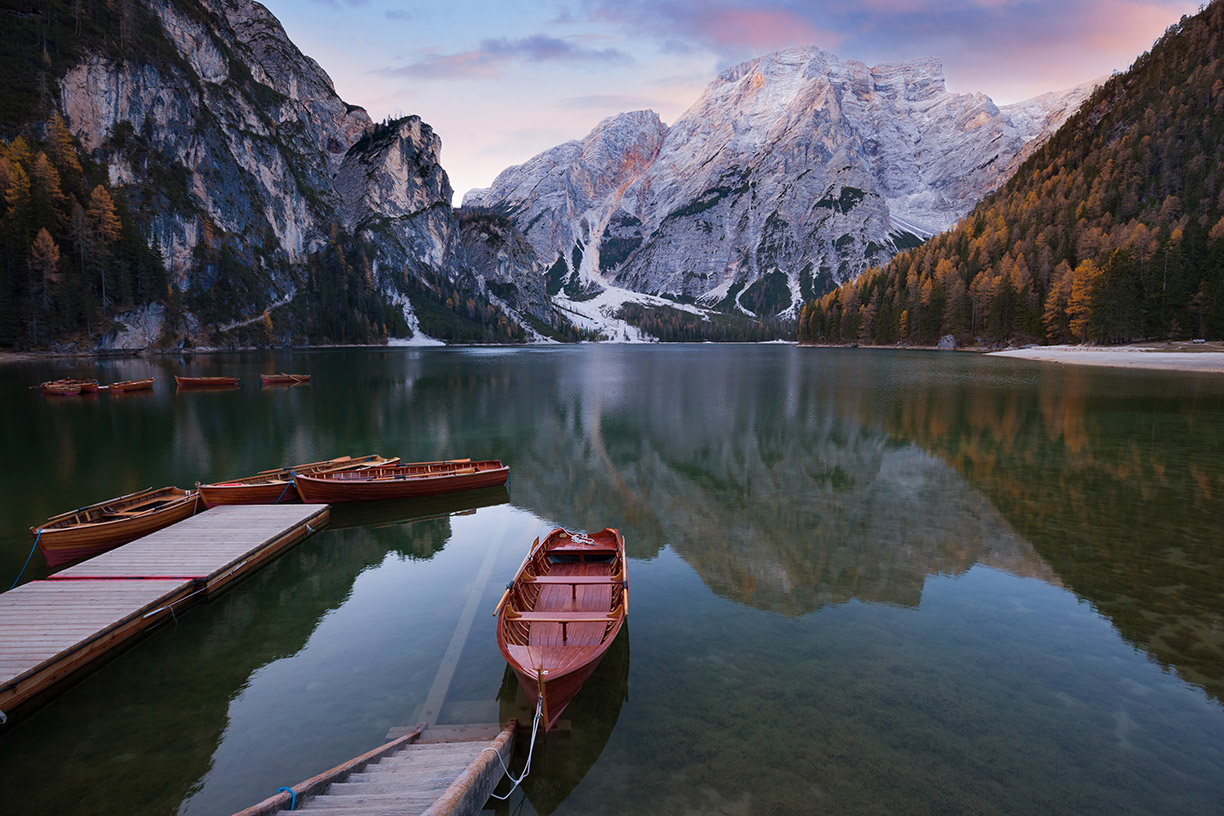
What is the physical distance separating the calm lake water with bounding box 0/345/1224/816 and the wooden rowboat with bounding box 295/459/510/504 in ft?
3.53

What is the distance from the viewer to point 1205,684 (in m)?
11.6

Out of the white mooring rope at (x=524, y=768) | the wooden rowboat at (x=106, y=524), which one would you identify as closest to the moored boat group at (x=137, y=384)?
the wooden rowboat at (x=106, y=524)

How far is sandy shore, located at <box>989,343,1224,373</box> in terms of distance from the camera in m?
80.2

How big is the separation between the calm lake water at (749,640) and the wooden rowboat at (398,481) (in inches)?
42.3

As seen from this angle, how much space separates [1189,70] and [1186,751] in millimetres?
239422

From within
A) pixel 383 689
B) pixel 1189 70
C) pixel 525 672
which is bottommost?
pixel 383 689

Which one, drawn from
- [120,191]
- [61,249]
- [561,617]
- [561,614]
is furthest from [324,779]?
[120,191]

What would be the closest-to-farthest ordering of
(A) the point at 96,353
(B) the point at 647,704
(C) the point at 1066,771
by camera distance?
(C) the point at 1066,771 < (B) the point at 647,704 < (A) the point at 96,353

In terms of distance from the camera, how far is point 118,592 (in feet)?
50.3

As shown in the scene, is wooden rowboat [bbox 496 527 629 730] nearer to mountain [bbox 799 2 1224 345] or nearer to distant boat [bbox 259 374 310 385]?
distant boat [bbox 259 374 310 385]

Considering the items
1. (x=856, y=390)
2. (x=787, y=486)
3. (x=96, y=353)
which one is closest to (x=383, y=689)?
(x=787, y=486)

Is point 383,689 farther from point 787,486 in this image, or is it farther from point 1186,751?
point 787,486

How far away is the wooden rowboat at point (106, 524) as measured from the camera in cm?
1853

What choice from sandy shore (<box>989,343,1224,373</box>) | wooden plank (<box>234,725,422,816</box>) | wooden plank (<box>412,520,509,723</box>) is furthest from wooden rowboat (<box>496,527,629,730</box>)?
sandy shore (<box>989,343,1224,373</box>)
